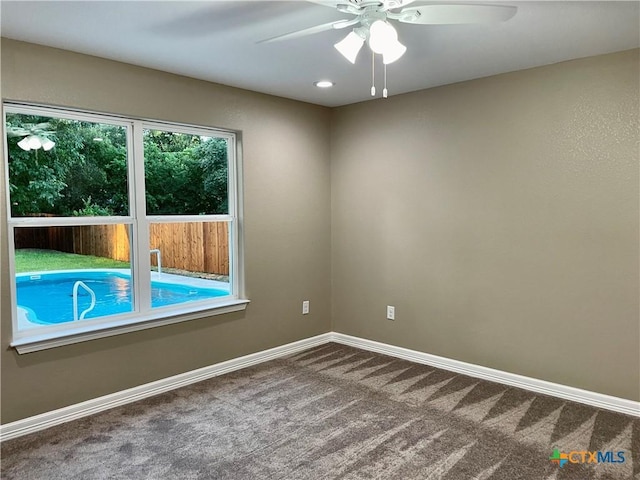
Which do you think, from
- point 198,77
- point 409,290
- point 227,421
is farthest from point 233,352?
point 198,77

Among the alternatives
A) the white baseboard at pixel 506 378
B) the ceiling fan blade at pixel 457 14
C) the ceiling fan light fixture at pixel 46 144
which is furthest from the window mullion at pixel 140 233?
the ceiling fan blade at pixel 457 14

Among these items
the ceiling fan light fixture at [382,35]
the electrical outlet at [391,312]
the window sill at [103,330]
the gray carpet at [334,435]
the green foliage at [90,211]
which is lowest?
the gray carpet at [334,435]

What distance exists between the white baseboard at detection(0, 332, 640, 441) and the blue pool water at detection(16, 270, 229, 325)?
1.91 feet

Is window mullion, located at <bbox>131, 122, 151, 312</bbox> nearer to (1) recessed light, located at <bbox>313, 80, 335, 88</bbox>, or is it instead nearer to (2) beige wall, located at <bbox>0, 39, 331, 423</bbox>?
(2) beige wall, located at <bbox>0, 39, 331, 423</bbox>

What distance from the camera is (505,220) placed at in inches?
138

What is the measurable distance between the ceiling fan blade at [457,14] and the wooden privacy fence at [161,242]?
2405 millimetres

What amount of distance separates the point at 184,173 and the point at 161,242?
0.59 m

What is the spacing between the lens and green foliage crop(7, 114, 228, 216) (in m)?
2.89

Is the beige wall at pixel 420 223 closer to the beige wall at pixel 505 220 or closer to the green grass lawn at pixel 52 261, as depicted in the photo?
the beige wall at pixel 505 220

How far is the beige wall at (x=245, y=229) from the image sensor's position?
2.82 metres

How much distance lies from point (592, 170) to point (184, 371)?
329 cm

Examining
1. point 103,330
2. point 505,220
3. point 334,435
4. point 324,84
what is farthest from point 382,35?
point 103,330

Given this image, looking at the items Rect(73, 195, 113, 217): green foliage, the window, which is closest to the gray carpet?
the window

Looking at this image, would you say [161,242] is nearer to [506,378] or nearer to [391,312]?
[391,312]
